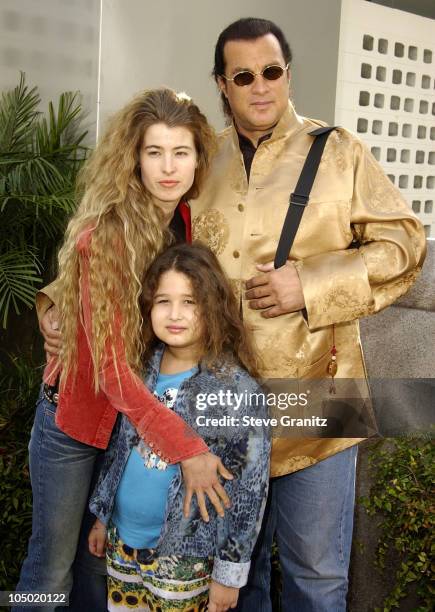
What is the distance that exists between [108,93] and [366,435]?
7.89 ft

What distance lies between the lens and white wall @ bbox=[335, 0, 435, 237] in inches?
202

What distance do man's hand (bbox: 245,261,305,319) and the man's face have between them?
45cm

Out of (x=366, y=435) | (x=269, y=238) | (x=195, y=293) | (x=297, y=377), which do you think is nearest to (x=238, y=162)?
(x=269, y=238)

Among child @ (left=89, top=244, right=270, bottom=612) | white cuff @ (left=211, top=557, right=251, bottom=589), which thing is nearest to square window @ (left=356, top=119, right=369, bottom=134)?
child @ (left=89, top=244, right=270, bottom=612)

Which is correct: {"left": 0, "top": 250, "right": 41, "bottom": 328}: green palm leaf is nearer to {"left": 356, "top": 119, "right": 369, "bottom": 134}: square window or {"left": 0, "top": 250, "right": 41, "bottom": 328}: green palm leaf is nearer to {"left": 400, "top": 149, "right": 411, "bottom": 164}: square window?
{"left": 356, "top": 119, "right": 369, "bottom": 134}: square window

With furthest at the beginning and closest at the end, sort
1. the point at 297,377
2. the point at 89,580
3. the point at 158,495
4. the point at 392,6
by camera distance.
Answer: the point at 392,6, the point at 89,580, the point at 297,377, the point at 158,495

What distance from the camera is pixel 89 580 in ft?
8.42

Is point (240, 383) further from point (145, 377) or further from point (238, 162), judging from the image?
point (238, 162)

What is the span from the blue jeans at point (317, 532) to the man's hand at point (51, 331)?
0.81 m

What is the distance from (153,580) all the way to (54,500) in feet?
1.31

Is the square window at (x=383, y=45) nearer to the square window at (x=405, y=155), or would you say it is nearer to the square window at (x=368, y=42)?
the square window at (x=368, y=42)

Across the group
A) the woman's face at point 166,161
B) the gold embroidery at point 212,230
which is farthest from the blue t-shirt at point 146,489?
the woman's face at point 166,161

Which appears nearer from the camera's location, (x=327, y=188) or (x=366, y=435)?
(x=327, y=188)

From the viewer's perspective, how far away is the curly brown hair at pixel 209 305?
2.21 meters
